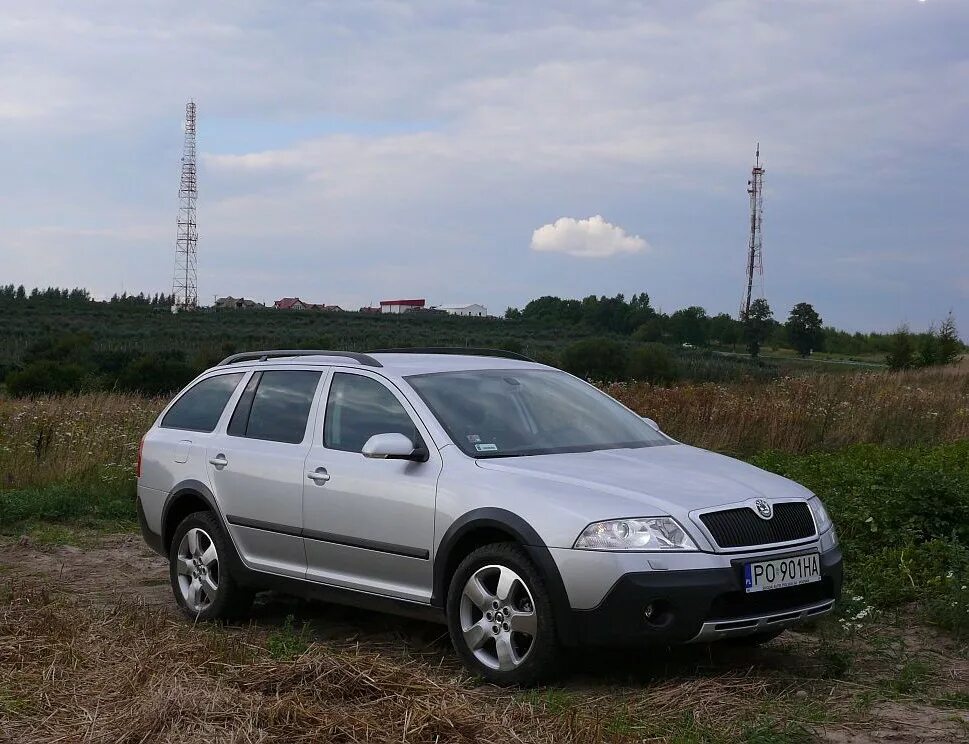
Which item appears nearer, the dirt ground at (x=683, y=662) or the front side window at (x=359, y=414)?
the dirt ground at (x=683, y=662)

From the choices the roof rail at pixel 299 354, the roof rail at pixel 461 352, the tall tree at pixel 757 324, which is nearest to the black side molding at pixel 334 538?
the roof rail at pixel 299 354

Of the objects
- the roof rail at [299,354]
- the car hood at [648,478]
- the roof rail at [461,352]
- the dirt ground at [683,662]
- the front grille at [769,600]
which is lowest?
the dirt ground at [683,662]

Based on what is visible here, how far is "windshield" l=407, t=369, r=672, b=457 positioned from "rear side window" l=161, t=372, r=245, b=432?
1.73m

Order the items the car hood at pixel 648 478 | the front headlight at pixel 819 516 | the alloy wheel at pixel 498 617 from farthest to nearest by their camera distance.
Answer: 1. the front headlight at pixel 819 516
2. the alloy wheel at pixel 498 617
3. the car hood at pixel 648 478

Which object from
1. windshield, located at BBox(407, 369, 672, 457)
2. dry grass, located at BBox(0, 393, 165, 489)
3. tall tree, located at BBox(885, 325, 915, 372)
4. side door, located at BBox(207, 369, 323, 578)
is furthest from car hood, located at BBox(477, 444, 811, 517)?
tall tree, located at BBox(885, 325, 915, 372)

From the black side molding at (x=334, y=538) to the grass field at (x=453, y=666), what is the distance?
20.9 inches

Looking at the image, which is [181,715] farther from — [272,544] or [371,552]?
[272,544]

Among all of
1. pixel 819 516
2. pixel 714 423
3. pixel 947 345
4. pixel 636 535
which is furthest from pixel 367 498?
pixel 947 345

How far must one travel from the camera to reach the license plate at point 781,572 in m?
5.37

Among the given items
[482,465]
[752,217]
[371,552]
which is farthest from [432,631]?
[752,217]

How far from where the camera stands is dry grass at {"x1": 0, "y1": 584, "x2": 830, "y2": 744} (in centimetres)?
463

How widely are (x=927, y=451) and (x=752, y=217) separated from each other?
128 feet

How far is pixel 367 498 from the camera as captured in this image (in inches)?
249

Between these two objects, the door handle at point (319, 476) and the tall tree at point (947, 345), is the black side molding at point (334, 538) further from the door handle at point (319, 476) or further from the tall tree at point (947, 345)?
the tall tree at point (947, 345)
